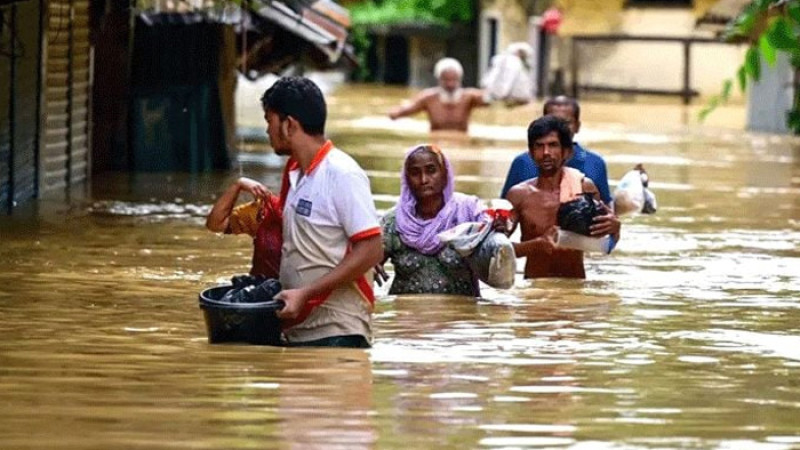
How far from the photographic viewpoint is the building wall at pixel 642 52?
4916 centimetres

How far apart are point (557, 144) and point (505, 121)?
2542 cm

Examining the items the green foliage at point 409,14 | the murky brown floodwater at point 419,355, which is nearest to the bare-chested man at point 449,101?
the murky brown floodwater at point 419,355

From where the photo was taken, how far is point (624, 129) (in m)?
35.6

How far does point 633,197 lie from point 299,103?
4855 millimetres

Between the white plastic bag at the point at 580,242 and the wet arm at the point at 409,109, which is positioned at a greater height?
the white plastic bag at the point at 580,242

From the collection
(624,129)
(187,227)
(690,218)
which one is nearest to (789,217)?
(690,218)

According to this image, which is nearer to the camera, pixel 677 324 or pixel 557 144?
pixel 677 324

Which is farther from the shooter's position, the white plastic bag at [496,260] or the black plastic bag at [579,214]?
the black plastic bag at [579,214]

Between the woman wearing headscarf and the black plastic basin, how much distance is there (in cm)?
223

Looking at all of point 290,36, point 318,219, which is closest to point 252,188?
point 318,219

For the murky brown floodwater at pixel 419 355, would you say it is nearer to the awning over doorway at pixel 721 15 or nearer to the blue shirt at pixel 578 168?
the blue shirt at pixel 578 168

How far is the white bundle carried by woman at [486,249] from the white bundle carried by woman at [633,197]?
7.06 ft

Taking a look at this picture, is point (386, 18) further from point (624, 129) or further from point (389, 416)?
point (389, 416)

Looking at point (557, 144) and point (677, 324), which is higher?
point (557, 144)
